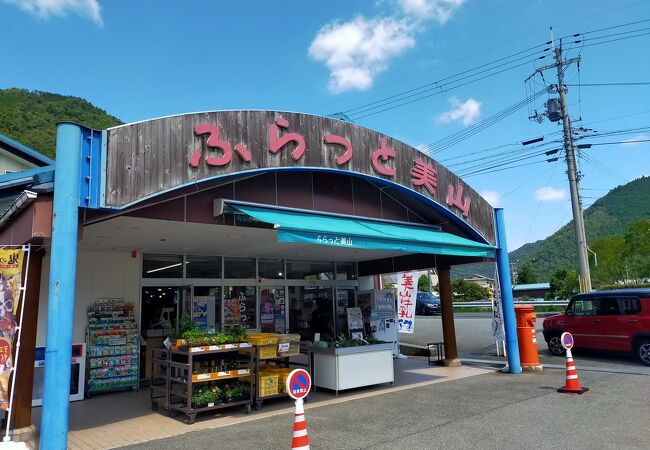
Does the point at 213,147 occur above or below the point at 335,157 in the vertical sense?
below

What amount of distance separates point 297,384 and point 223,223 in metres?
3.25

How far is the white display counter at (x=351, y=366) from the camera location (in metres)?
8.78

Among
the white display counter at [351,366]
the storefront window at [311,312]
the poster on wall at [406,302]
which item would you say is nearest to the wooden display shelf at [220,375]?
the white display counter at [351,366]

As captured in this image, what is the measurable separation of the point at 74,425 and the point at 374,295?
8593mm

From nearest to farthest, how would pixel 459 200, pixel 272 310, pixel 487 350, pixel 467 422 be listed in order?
pixel 467 422 → pixel 459 200 → pixel 272 310 → pixel 487 350

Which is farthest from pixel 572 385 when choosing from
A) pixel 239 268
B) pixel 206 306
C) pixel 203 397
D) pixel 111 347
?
pixel 111 347

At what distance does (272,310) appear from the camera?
1227cm

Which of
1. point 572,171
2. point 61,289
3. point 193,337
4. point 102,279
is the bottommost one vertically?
point 193,337

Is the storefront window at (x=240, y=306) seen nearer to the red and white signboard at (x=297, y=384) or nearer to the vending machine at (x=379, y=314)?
the vending machine at (x=379, y=314)

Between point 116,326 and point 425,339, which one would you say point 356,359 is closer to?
point 116,326

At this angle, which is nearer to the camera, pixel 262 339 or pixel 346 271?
pixel 262 339

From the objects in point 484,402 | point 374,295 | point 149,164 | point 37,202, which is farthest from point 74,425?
point 374,295

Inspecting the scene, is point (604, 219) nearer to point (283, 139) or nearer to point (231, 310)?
point (231, 310)

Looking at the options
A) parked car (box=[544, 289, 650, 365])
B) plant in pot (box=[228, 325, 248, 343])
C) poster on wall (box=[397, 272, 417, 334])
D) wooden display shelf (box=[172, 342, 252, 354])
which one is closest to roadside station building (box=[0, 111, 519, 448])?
poster on wall (box=[397, 272, 417, 334])
